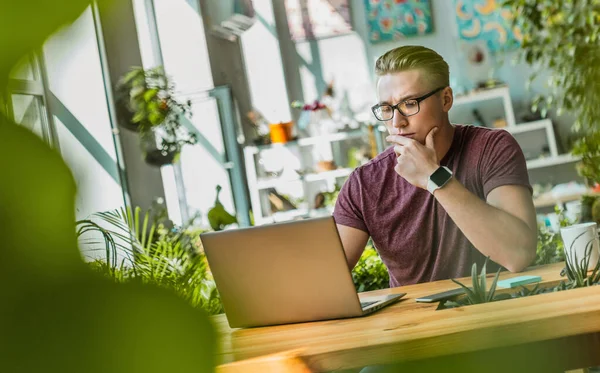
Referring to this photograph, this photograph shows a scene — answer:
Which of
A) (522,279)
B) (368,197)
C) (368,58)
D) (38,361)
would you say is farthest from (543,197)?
(38,361)

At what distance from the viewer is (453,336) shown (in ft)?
0.63

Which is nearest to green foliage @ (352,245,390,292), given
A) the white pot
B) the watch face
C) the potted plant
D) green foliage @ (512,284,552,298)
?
the watch face

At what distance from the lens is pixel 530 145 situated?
6004 millimetres

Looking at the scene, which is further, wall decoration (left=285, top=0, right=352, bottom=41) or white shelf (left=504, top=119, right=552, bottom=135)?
wall decoration (left=285, top=0, right=352, bottom=41)

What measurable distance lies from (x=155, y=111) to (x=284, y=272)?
3638 mm

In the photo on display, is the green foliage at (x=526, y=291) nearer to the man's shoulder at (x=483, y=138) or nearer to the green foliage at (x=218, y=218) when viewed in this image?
the man's shoulder at (x=483, y=138)

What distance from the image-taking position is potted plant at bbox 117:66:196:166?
4609 millimetres

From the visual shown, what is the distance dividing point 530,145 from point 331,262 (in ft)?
16.6

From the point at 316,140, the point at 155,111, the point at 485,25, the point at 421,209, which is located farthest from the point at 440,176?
the point at 485,25

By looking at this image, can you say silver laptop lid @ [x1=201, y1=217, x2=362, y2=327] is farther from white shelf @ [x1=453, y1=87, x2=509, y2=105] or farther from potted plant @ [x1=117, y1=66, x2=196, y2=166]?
white shelf @ [x1=453, y1=87, x2=509, y2=105]

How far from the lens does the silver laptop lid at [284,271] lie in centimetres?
123

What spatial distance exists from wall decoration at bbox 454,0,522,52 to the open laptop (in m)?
5.20

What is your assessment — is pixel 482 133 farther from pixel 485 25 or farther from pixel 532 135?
pixel 485 25

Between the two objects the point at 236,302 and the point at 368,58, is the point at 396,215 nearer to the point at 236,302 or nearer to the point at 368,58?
the point at 236,302
